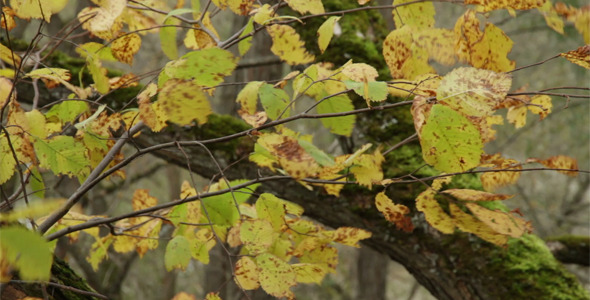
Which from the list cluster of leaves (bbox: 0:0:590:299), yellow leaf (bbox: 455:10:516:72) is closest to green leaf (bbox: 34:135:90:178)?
cluster of leaves (bbox: 0:0:590:299)

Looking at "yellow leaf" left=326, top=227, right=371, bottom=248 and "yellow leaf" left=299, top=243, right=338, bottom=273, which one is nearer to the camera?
"yellow leaf" left=326, top=227, right=371, bottom=248

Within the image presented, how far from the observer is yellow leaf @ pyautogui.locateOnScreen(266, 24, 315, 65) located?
1.26m

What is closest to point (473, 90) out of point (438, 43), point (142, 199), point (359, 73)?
point (359, 73)

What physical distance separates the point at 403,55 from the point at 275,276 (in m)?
0.52

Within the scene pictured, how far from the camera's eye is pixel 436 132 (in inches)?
33.0

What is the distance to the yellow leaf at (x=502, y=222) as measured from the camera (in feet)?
3.37

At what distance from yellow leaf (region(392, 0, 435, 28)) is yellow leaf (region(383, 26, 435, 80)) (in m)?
0.11

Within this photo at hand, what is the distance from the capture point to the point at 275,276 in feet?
3.64

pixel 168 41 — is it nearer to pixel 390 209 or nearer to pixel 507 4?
pixel 390 209

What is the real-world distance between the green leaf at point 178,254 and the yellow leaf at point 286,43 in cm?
52

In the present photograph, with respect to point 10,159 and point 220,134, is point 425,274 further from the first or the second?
point 10,159

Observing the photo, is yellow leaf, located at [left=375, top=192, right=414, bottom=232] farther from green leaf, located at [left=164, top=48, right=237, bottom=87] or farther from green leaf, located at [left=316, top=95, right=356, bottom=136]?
green leaf, located at [left=164, top=48, right=237, bottom=87]

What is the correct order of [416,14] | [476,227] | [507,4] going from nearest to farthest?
[507,4] → [476,227] → [416,14]

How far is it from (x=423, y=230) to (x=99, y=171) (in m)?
1.16
